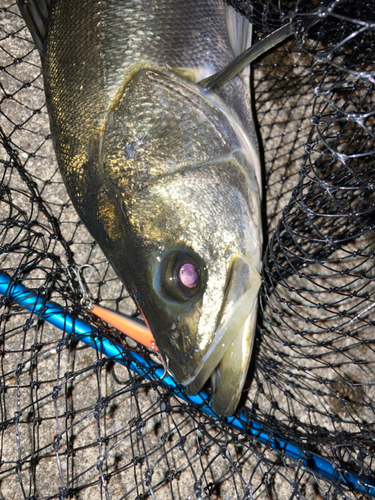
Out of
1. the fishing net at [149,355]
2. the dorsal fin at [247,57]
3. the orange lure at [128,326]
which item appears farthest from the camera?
the fishing net at [149,355]

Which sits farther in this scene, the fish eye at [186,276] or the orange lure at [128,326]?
the orange lure at [128,326]

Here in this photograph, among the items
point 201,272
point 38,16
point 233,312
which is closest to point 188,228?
point 201,272

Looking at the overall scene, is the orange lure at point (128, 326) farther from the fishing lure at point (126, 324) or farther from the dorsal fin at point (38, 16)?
the dorsal fin at point (38, 16)

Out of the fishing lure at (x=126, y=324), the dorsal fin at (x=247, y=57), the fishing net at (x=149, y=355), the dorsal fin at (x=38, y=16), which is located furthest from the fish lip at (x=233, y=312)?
the dorsal fin at (x=38, y=16)

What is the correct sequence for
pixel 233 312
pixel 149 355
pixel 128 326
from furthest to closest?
1. pixel 149 355
2. pixel 128 326
3. pixel 233 312

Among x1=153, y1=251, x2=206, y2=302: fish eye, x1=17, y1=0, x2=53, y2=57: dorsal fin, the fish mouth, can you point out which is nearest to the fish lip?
the fish mouth

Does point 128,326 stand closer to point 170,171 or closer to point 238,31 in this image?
point 170,171

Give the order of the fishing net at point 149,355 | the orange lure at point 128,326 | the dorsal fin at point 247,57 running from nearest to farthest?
the dorsal fin at point 247,57 → the orange lure at point 128,326 → the fishing net at point 149,355
